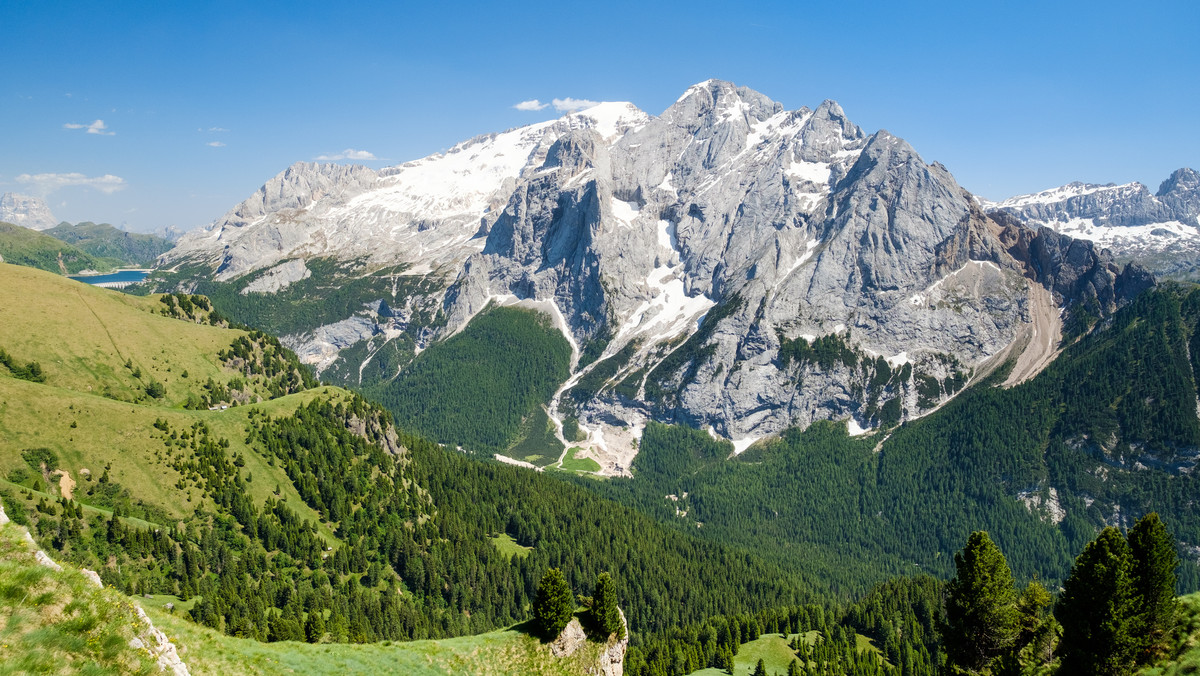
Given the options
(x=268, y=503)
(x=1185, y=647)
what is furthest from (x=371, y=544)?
(x=1185, y=647)

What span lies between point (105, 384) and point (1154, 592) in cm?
17801

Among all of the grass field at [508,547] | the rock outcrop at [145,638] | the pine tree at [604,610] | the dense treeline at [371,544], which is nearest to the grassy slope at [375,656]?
the pine tree at [604,610]

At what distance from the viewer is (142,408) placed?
123562 mm

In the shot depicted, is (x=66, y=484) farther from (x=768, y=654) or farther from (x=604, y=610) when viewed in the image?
(x=768, y=654)

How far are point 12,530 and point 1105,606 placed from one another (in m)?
61.9

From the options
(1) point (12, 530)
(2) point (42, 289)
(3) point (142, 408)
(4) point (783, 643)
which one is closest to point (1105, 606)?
(1) point (12, 530)

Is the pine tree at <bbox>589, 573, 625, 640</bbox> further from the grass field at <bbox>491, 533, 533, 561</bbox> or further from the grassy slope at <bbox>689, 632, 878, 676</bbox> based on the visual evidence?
the grass field at <bbox>491, 533, 533, 561</bbox>

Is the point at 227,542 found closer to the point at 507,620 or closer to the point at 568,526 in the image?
the point at 507,620

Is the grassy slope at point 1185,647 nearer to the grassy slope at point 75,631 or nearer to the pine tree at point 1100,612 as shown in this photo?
the pine tree at point 1100,612

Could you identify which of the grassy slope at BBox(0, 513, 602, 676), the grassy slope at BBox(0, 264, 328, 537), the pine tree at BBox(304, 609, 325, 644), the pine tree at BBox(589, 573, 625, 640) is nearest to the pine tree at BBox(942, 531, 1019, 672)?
the pine tree at BBox(589, 573, 625, 640)

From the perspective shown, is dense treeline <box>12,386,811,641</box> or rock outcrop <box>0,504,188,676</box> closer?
rock outcrop <box>0,504,188,676</box>

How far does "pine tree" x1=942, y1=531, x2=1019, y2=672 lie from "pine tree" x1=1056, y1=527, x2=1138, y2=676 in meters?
5.15

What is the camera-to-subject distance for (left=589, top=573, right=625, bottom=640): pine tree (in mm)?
Result: 66375

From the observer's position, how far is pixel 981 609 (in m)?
53.0
